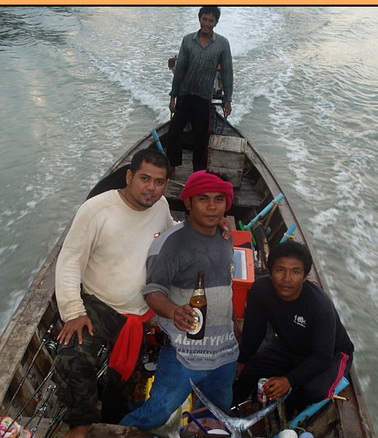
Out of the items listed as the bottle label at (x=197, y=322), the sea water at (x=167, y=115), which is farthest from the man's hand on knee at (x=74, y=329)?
the sea water at (x=167, y=115)

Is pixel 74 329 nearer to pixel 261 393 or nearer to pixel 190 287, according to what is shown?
pixel 190 287

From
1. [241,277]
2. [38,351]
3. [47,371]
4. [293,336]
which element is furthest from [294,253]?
[47,371]

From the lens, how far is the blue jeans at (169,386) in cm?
261

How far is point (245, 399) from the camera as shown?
11.1 feet

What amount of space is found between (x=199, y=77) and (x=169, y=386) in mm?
4478

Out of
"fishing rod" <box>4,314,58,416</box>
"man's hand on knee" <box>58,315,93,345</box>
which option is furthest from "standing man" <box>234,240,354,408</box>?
"fishing rod" <box>4,314,58,416</box>

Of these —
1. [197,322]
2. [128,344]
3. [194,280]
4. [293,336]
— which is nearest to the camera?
[197,322]

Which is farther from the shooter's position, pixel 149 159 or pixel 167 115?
pixel 167 115

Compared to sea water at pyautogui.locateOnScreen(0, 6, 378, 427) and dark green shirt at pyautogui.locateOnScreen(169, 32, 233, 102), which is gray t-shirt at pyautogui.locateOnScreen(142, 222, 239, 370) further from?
sea water at pyautogui.locateOnScreen(0, 6, 378, 427)

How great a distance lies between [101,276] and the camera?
2.76m

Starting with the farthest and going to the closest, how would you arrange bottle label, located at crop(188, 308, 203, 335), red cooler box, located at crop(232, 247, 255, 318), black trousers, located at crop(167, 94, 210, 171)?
black trousers, located at crop(167, 94, 210, 171) → red cooler box, located at crop(232, 247, 255, 318) → bottle label, located at crop(188, 308, 203, 335)

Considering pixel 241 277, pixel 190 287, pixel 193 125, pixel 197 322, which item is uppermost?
pixel 190 287

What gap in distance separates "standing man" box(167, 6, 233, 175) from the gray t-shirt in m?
3.63

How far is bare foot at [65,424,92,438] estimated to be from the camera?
8.55 feet
